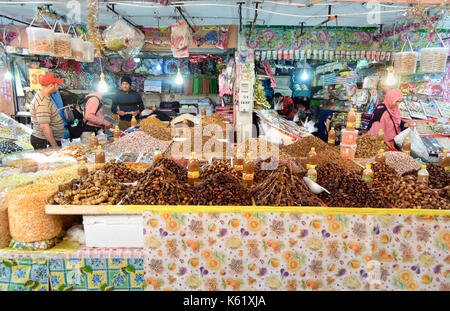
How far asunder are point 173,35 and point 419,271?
424 centimetres

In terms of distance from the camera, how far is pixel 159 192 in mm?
1959

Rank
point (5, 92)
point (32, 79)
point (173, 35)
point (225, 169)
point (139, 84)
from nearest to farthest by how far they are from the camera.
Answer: point (225, 169) → point (173, 35) → point (32, 79) → point (5, 92) → point (139, 84)

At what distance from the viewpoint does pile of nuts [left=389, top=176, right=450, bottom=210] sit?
1.90 metres

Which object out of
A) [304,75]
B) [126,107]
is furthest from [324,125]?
[126,107]

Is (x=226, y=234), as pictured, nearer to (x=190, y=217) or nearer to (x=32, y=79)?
(x=190, y=217)

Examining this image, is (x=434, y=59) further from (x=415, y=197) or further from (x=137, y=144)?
(x=137, y=144)

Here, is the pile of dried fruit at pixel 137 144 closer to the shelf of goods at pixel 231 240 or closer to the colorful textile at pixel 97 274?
the shelf of goods at pixel 231 240

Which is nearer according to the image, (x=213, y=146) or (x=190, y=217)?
(x=190, y=217)

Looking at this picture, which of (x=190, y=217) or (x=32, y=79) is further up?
(x=32, y=79)

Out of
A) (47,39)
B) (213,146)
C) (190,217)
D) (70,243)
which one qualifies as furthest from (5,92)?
(190,217)

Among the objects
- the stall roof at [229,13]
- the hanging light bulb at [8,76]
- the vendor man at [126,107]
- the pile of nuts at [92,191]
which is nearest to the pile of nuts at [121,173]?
the pile of nuts at [92,191]

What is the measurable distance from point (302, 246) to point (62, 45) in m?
2.85

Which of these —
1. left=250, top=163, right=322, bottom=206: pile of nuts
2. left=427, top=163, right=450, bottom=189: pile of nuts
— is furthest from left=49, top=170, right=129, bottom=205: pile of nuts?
left=427, top=163, right=450, bottom=189: pile of nuts

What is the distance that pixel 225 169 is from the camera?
239 cm
